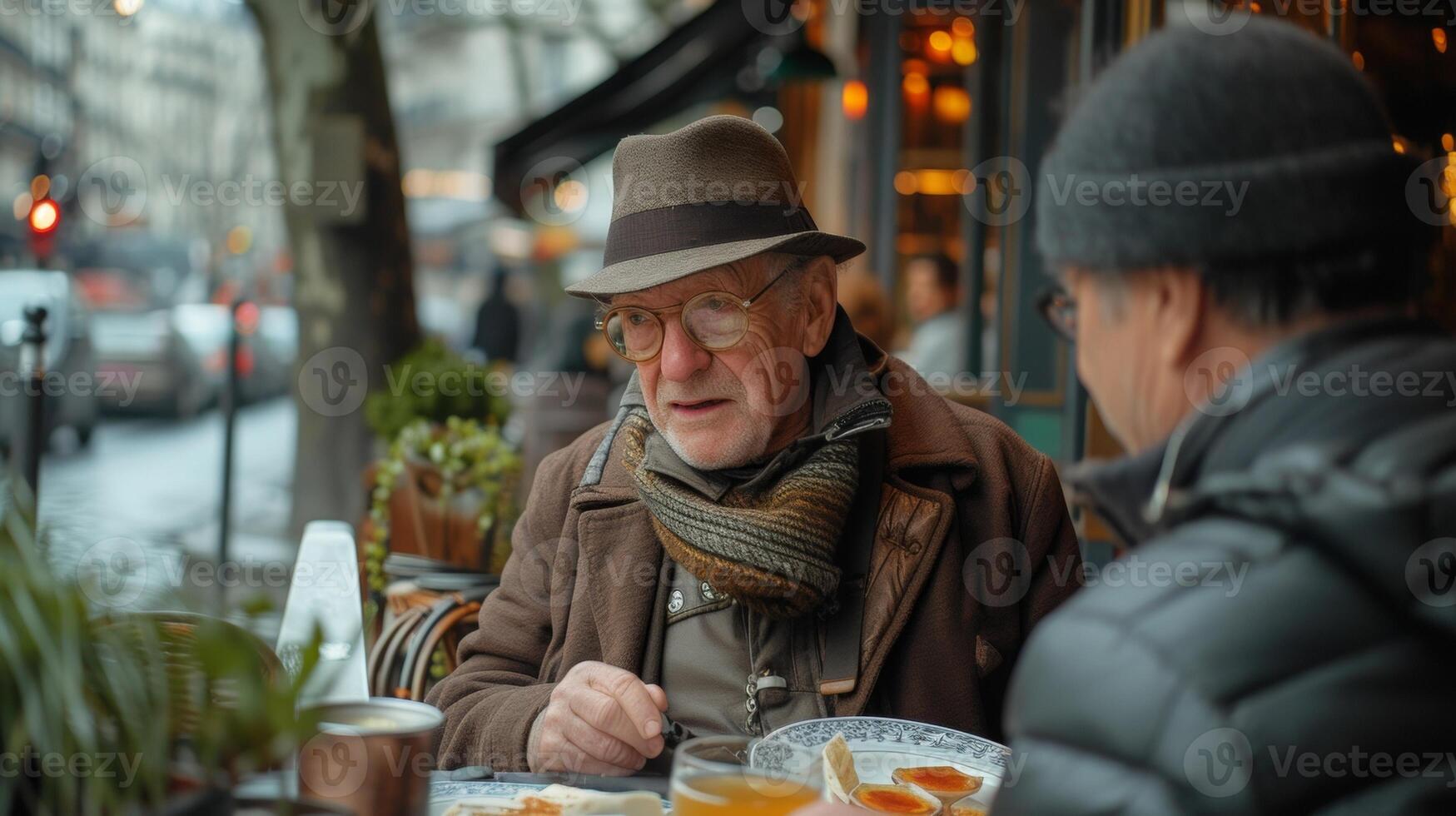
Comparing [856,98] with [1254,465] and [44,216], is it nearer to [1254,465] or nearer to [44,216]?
[44,216]

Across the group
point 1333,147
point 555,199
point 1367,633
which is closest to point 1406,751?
point 1367,633

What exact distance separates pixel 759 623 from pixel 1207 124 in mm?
1418

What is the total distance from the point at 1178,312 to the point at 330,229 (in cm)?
691

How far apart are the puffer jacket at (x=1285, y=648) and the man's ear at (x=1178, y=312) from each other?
0.47ft

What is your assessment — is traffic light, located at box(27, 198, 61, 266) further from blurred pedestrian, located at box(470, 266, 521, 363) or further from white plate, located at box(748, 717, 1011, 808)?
blurred pedestrian, located at box(470, 266, 521, 363)

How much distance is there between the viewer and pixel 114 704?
115cm

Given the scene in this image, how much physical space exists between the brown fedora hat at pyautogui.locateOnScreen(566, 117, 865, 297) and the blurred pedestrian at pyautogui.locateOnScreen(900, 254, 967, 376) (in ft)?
20.0

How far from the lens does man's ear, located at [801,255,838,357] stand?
2674 millimetres

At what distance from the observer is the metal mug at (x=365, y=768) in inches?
53.0

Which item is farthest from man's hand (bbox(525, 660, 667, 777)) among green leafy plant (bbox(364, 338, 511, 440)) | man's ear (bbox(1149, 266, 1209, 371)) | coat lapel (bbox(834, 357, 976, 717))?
green leafy plant (bbox(364, 338, 511, 440))

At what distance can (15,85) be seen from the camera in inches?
1141

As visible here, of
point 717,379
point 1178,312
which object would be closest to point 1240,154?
point 1178,312

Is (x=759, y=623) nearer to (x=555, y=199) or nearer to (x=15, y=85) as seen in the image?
(x=555, y=199)

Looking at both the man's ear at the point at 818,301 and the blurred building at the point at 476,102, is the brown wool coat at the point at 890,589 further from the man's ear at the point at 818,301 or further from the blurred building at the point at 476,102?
the blurred building at the point at 476,102
